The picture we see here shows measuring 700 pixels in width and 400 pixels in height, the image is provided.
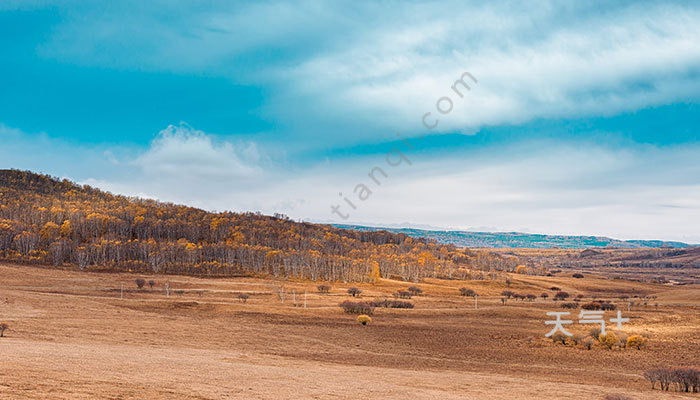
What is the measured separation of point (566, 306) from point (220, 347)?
6125 cm

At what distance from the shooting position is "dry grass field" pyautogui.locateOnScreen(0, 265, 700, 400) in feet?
54.9

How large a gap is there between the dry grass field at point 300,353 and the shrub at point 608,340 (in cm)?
95

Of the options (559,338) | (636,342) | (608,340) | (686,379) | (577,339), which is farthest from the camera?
(559,338)

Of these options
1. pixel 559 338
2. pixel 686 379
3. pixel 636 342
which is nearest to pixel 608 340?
pixel 636 342

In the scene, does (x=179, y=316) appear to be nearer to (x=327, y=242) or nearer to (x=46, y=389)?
(x=46, y=389)

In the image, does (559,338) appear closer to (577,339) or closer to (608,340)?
(577,339)

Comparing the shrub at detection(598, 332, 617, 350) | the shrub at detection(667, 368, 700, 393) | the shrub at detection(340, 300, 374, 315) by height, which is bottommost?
the shrub at detection(340, 300, 374, 315)

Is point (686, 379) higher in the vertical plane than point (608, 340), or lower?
higher

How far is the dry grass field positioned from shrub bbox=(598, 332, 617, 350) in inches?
37.5

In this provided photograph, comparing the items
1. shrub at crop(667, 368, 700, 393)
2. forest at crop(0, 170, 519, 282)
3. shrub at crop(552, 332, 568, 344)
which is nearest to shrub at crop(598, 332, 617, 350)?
shrub at crop(552, 332, 568, 344)

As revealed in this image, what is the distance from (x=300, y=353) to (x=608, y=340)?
24311 millimetres

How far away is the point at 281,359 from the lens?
Answer: 27.7 metres

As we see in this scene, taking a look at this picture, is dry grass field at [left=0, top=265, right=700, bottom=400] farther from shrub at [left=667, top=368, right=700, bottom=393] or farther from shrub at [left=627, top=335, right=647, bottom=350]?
shrub at [left=667, top=368, right=700, bottom=393]

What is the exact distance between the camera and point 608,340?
3641 centimetres
